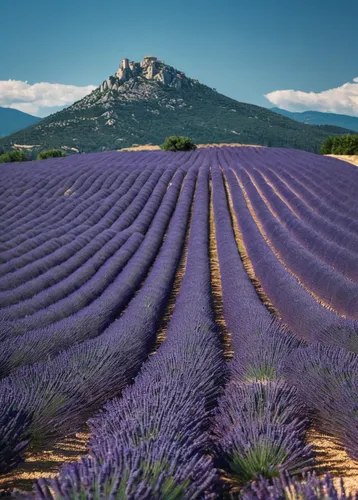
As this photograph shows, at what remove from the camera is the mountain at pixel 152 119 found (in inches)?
3435

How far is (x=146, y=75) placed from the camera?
4825 inches

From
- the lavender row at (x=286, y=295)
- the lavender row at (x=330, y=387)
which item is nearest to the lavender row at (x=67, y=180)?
the lavender row at (x=286, y=295)

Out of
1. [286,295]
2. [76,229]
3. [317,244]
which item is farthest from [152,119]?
[286,295]

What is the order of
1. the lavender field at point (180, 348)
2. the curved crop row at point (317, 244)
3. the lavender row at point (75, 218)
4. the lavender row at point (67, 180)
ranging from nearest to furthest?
1. the lavender field at point (180, 348)
2. the curved crop row at point (317, 244)
3. the lavender row at point (75, 218)
4. the lavender row at point (67, 180)

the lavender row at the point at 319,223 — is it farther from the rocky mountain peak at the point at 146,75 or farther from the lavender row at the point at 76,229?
the rocky mountain peak at the point at 146,75

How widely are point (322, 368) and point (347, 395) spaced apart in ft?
2.08

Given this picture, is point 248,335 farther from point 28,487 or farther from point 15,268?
point 15,268

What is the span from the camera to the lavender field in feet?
8.30

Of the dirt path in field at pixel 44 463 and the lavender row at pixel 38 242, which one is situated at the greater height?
the dirt path in field at pixel 44 463

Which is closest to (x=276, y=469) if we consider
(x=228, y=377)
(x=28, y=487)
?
(x=28, y=487)

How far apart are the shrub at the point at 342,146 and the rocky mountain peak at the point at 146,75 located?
7992 centimetres

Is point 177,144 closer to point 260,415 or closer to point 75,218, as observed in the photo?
point 75,218

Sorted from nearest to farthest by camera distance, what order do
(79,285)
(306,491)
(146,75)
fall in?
(306,491) → (79,285) → (146,75)

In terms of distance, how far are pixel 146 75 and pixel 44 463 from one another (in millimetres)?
128458
